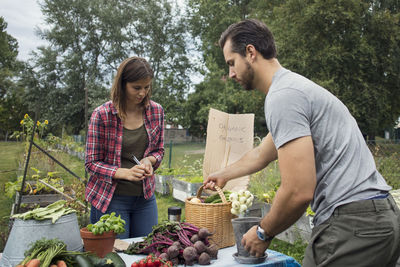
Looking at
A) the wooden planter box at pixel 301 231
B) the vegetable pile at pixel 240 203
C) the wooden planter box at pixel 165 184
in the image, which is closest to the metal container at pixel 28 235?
the vegetable pile at pixel 240 203

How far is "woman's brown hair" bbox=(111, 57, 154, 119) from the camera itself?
2.44 m

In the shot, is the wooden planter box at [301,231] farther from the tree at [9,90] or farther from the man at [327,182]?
the tree at [9,90]

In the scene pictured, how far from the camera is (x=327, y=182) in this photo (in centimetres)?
139

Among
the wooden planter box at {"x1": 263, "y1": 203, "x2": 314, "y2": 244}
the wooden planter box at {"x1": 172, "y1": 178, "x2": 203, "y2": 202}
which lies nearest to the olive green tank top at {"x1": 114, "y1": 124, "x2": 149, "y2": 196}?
the wooden planter box at {"x1": 263, "y1": 203, "x2": 314, "y2": 244}

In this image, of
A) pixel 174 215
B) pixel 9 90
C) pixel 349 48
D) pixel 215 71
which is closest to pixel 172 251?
pixel 174 215

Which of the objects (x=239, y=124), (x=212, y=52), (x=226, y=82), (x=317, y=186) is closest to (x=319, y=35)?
(x=226, y=82)

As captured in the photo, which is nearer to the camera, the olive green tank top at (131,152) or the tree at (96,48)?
the olive green tank top at (131,152)

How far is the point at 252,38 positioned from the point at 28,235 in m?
1.32

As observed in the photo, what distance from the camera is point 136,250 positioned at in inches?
78.1

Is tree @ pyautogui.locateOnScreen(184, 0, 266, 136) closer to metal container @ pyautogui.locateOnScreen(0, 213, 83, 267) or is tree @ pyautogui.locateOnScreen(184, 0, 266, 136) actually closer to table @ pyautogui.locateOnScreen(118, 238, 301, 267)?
table @ pyautogui.locateOnScreen(118, 238, 301, 267)

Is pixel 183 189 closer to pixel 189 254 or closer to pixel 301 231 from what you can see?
pixel 301 231

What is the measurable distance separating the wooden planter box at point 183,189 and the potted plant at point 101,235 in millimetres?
4716

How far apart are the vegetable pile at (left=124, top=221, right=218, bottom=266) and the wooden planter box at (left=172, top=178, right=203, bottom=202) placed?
455cm

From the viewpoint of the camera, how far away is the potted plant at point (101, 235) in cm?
182
